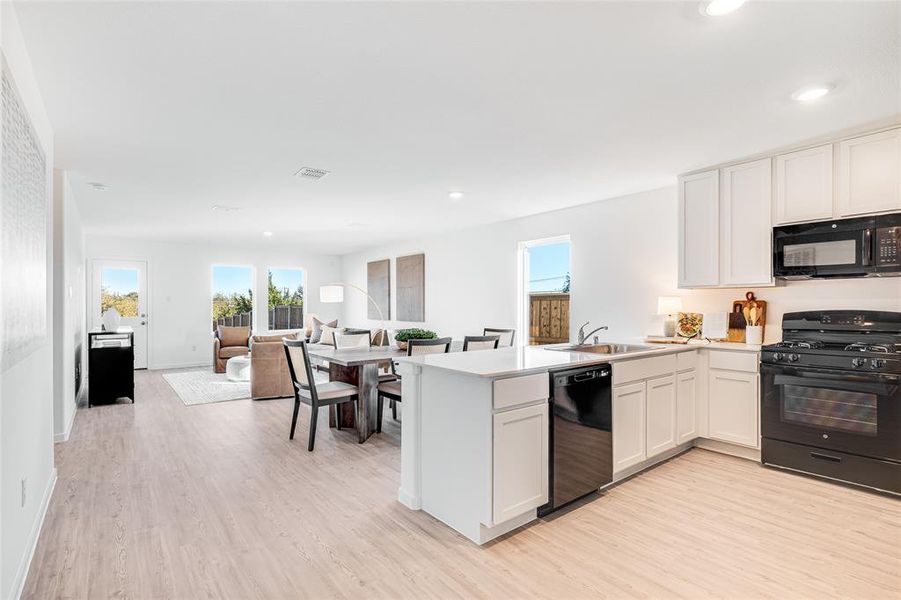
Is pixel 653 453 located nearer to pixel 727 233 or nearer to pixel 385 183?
pixel 727 233

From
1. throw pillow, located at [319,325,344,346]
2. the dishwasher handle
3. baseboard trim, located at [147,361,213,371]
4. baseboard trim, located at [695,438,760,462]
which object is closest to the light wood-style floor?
baseboard trim, located at [695,438,760,462]

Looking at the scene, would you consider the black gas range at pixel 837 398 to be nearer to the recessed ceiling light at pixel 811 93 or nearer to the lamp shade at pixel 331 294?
the recessed ceiling light at pixel 811 93

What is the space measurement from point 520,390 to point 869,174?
294cm

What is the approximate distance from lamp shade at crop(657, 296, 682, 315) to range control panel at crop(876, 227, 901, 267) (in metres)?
1.50

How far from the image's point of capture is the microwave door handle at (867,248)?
3.11 metres

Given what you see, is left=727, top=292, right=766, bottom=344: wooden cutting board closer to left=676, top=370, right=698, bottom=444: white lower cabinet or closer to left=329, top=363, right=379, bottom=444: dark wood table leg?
left=676, top=370, right=698, bottom=444: white lower cabinet

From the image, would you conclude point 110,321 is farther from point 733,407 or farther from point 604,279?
point 733,407

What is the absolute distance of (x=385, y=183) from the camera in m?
4.45

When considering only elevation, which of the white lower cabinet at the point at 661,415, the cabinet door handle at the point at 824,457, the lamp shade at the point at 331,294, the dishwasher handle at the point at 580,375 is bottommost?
the cabinet door handle at the point at 824,457

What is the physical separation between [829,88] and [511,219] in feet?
13.0

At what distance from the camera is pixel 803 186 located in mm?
3459

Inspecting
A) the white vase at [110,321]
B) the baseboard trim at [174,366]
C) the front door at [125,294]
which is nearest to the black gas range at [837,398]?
the white vase at [110,321]

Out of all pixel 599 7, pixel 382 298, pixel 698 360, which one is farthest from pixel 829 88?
pixel 382 298

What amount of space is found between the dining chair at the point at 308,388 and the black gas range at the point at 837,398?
11.2ft
